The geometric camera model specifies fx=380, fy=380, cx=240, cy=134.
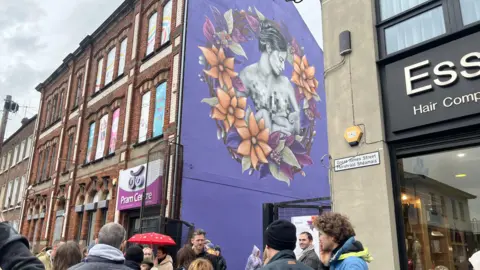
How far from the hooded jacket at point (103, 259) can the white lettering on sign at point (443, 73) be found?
15.2 feet

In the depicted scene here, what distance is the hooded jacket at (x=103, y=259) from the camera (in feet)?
8.65

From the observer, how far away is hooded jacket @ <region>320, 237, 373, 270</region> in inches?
116

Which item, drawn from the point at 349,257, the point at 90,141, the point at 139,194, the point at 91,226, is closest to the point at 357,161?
the point at 349,257

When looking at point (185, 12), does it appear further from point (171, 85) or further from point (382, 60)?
point (382, 60)

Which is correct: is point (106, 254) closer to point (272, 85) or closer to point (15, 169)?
point (272, 85)

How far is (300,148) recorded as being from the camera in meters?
16.0

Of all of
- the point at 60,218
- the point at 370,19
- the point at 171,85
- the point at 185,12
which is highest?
the point at 185,12

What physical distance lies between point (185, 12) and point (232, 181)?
604 cm

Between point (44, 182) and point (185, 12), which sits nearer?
point (185, 12)

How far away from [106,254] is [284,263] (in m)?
1.27

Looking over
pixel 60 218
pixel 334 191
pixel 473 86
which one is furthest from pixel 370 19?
pixel 60 218

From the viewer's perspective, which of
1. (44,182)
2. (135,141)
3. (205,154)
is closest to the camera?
(205,154)

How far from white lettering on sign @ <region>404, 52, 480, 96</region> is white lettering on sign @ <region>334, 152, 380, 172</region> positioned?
1.06 meters

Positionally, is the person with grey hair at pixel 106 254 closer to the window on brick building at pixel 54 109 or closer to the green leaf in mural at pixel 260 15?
the green leaf in mural at pixel 260 15
